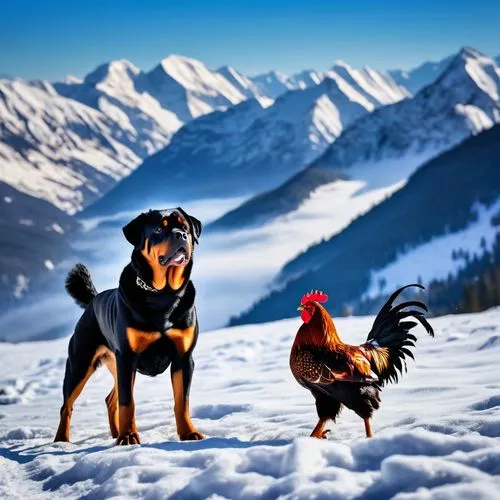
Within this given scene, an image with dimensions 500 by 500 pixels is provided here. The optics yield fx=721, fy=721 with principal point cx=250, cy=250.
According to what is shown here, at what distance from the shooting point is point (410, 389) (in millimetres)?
6898

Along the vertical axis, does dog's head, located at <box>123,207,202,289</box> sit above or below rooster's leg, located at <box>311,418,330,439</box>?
above

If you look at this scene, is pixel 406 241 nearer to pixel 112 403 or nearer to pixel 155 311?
pixel 112 403

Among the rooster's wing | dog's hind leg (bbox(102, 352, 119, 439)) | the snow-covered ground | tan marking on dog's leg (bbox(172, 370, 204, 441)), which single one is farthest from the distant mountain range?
the rooster's wing

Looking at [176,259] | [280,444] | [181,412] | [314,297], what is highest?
[176,259]

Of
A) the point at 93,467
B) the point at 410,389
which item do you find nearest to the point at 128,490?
the point at 93,467

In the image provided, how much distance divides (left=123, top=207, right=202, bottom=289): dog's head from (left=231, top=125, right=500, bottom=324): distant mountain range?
139 m

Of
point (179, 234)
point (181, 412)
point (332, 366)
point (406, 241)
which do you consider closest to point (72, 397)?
point (181, 412)

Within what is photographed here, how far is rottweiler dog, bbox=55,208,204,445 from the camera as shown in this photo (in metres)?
5.31

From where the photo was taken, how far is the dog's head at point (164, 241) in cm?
518

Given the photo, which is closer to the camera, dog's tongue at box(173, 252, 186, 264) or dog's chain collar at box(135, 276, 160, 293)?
dog's tongue at box(173, 252, 186, 264)

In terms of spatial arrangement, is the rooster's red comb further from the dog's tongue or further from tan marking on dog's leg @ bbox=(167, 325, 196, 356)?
tan marking on dog's leg @ bbox=(167, 325, 196, 356)

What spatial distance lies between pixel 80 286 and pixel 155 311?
1874 mm

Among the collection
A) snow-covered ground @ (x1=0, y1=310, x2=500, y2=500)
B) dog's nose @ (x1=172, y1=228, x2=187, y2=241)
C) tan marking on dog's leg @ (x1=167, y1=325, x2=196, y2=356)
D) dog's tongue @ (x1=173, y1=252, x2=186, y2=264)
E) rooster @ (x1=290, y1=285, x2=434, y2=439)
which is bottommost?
snow-covered ground @ (x1=0, y1=310, x2=500, y2=500)

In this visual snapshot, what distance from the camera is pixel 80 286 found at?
7074 millimetres
